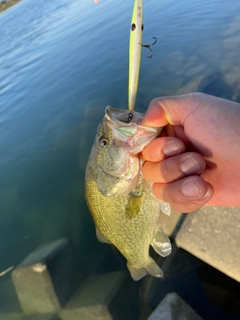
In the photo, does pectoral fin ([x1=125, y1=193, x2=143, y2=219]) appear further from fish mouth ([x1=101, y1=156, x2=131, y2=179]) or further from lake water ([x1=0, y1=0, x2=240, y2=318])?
lake water ([x1=0, y1=0, x2=240, y2=318])

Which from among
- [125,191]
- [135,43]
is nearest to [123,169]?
[125,191]

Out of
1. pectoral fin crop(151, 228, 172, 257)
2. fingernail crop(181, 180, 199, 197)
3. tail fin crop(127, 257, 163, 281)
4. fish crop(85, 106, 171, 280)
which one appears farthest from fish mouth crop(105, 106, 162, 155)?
tail fin crop(127, 257, 163, 281)

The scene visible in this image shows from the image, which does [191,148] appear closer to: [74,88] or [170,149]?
[170,149]

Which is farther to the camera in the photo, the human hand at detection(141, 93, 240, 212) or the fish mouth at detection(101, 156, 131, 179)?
the fish mouth at detection(101, 156, 131, 179)

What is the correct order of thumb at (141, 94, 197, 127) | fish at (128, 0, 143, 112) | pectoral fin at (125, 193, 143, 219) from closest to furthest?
fish at (128, 0, 143, 112) < thumb at (141, 94, 197, 127) < pectoral fin at (125, 193, 143, 219)

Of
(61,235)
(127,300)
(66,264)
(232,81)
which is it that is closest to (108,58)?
(232,81)

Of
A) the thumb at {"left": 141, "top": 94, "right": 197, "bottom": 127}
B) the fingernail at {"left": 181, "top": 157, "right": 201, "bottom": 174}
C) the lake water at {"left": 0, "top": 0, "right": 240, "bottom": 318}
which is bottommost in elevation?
the lake water at {"left": 0, "top": 0, "right": 240, "bottom": 318}

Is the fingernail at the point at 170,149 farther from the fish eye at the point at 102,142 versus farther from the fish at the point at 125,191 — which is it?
the fish eye at the point at 102,142
